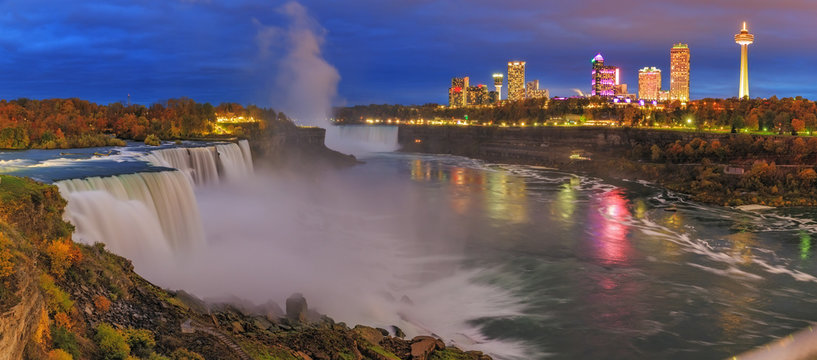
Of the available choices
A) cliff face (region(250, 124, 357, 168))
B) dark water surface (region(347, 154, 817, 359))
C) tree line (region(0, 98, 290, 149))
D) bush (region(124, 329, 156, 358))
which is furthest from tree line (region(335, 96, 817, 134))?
bush (region(124, 329, 156, 358))

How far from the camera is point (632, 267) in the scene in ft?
97.2

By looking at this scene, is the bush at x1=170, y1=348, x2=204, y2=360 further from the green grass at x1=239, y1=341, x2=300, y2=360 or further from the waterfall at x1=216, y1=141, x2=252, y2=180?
the waterfall at x1=216, y1=141, x2=252, y2=180

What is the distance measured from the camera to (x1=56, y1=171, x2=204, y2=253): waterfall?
1966 centimetres

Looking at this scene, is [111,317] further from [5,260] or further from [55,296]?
[5,260]

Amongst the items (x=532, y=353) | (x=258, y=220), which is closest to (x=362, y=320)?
(x=532, y=353)

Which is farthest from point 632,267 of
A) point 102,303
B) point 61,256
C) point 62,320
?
point 62,320

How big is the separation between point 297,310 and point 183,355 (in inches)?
253

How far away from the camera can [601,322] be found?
2148 centimetres

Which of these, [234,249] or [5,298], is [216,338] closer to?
[5,298]

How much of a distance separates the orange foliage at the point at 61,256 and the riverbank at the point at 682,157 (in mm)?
50536

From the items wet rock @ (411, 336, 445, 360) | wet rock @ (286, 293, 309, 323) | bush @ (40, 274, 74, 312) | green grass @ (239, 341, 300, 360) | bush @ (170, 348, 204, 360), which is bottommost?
wet rock @ (411, 336, 445, 360)

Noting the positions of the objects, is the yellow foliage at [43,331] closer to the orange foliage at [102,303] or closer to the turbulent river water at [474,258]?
the orange foliage at [102,303]

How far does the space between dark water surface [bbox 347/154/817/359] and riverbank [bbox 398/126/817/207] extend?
565 centimetres

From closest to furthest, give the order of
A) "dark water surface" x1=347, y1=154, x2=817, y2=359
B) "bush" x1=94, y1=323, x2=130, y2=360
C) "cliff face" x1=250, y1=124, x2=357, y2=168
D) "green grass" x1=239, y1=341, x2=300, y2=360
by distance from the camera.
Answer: "bush" x1=94, y1=323, x2=130, y2=360 < "green grass" x1=239, y1=341, x2=300, y2=360 < "dark water surface" x1=347, y1=154, x2=817, y2=359 < "cliff face" x1=250, y1=124, x2=357, y2=168
